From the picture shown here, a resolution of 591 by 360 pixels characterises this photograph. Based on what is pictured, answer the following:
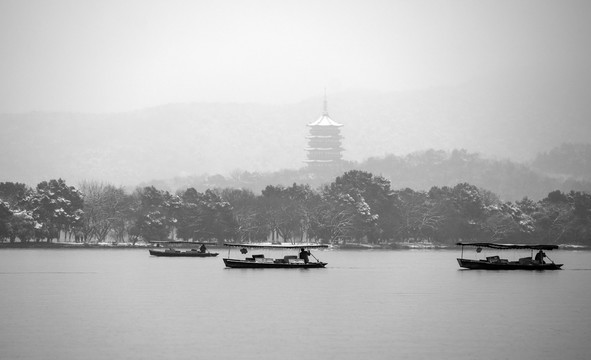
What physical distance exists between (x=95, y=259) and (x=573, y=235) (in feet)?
255

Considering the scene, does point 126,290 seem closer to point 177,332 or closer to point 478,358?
point 177,332

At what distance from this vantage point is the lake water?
50.2 m

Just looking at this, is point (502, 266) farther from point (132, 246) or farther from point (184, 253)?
point (132, 246)

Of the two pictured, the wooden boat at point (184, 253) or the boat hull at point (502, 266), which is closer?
the boat hull at point (502, 266)

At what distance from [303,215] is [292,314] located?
10216 cm

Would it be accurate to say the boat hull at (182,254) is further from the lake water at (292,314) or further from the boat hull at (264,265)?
the lake water at (292,314)

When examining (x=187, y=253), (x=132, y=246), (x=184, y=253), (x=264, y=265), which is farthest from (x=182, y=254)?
(x=264, y=265)

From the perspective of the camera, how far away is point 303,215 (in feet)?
545

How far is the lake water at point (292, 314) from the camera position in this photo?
50.2 meters

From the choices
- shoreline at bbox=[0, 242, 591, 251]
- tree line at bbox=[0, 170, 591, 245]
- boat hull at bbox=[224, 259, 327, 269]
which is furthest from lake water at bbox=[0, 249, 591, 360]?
tree line at bbox=[0, 170, 591, 245]

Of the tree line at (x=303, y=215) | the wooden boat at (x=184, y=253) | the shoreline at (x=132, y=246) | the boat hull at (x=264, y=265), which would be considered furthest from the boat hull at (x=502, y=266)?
the tree line at (x=303, y=215)

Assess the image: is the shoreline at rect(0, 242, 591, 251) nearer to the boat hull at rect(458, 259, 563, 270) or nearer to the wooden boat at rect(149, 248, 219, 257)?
the wooden boat at rect(149, 248, 219, 257)

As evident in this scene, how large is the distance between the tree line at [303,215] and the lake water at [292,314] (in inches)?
1961

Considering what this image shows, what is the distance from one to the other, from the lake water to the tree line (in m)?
49.8
